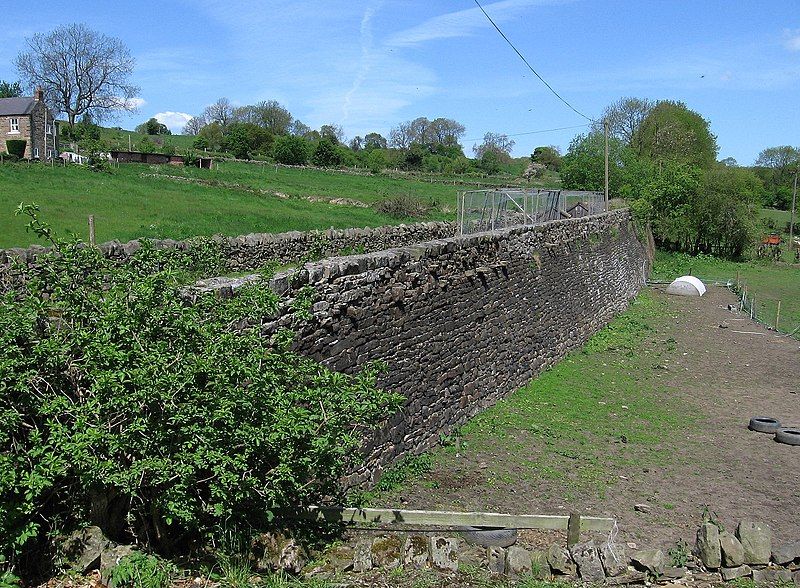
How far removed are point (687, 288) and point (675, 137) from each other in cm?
3384

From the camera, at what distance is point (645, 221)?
135ft

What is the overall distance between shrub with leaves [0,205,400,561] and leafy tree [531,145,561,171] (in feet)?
285

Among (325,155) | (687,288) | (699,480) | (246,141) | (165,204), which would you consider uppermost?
(246,141)

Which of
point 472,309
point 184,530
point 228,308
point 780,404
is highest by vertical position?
point 228,308

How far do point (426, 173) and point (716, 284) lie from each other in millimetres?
40984

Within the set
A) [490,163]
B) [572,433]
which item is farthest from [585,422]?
[490,163]

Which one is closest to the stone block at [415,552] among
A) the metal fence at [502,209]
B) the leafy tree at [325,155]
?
the metal fence at [502,209]

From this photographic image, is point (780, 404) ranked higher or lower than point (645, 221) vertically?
lower

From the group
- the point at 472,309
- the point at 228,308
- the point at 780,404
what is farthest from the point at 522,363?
the point at 228,308

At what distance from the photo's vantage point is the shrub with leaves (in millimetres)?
5289

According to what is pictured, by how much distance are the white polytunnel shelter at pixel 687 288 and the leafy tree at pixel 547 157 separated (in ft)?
197

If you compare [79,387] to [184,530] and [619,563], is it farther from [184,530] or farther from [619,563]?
[619,563]

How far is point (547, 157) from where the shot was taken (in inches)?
3711

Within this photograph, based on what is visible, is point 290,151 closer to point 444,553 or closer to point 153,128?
point 153,128
